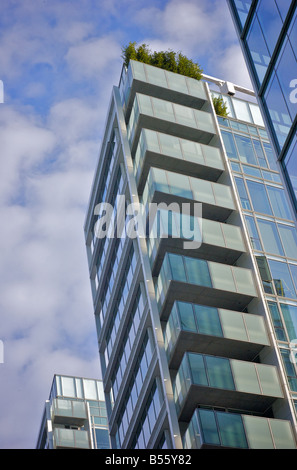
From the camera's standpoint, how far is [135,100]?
4644 centimetres

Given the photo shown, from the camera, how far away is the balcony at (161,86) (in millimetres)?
47219

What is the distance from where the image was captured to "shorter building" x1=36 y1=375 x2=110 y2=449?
59.2 metres

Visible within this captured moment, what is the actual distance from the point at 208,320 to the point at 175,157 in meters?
10.6

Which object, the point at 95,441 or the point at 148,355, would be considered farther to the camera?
the point at 95,441

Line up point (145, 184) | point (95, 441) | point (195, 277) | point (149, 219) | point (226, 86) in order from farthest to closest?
point (95, 441) → point (226, 86) → point (145, 184) → point (149, 219) → point (195, 277)

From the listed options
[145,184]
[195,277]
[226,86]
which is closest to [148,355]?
[195,277]

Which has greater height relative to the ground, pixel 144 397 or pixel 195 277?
pixel 195 277

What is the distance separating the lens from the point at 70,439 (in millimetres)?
58844

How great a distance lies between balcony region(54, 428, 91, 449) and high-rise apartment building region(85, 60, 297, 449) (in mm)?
10490

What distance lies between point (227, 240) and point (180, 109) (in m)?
9.76

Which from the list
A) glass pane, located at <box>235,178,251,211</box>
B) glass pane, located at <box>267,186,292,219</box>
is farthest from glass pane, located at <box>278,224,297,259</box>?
glass pane, located at <box>235,178,251,211</box>

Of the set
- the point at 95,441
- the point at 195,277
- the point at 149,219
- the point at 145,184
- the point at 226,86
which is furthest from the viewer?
the point at 95,441

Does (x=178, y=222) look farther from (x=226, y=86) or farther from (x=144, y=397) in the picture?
(x=226, y=86)

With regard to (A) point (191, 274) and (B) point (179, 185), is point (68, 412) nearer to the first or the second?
(B) point (179, 185)
